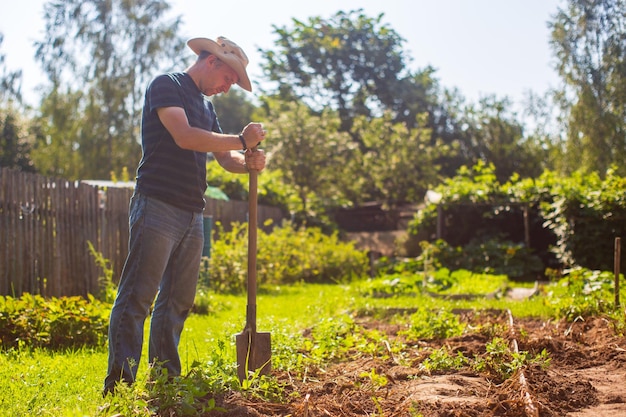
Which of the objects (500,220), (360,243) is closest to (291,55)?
(360,243)

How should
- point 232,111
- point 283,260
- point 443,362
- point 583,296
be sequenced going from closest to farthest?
point 443,362, point 583,296, point 283,260, point 232,111

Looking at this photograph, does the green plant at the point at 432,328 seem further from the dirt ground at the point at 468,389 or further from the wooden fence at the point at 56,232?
the wooden fence at the point at 56,232

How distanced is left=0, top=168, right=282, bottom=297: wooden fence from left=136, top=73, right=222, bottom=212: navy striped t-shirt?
3699mm

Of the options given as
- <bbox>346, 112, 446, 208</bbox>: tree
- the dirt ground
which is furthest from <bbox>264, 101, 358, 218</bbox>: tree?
the dirt ground

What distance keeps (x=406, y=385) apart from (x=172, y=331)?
1335mm

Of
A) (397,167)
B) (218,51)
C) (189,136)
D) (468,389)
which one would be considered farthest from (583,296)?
(397,167)

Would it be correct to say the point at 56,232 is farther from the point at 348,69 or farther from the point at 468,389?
the point at 348,69

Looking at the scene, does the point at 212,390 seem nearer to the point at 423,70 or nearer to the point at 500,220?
the point at 500,220

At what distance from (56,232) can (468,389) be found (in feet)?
18.4

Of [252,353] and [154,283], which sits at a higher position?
[154,283]

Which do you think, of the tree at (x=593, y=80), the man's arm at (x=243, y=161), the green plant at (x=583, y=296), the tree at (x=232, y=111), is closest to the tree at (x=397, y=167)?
the tree at (x=593, y=80)

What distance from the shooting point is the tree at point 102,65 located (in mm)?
25297

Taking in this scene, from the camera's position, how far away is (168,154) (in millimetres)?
3436

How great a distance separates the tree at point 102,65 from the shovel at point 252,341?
2349 cm
